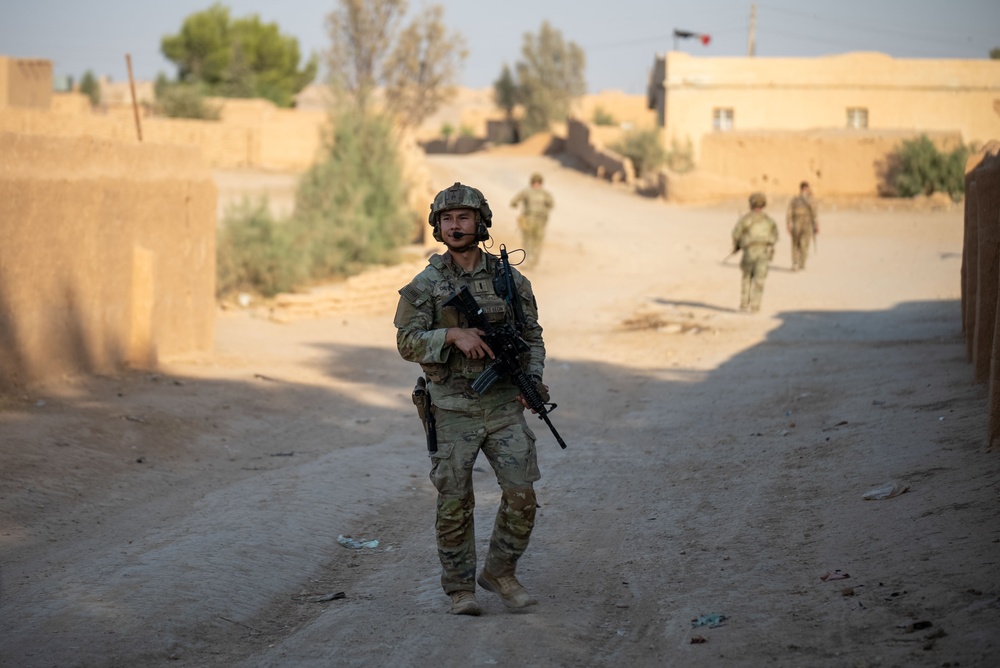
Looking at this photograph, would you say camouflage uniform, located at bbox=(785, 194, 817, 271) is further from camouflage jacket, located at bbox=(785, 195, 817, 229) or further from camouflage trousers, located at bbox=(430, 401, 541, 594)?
camouflage trousers, located at bbox=(430, 401, 541, 594)

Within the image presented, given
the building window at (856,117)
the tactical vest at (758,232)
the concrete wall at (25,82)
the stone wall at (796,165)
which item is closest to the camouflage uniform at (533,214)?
the tactical vest at (758,232)

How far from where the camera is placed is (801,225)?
17.8 metres

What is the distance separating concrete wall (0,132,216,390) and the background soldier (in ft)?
33.3

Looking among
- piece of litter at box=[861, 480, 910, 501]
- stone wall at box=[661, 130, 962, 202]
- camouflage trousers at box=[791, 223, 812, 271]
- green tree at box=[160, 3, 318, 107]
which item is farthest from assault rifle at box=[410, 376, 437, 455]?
green tree at box=[160, 3, 318, 107]

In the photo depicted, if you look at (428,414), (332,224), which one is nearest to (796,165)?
(332,224)

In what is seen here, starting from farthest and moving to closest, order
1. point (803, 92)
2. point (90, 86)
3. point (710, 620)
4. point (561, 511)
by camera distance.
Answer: point (90, 86) < point (803, 92) < point (561, 511) < point (710, 620)

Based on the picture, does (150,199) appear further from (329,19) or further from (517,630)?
(329,19)

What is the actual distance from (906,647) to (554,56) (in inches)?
2356

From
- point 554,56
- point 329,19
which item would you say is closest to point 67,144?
point 329,19

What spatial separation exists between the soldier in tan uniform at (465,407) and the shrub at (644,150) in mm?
30182

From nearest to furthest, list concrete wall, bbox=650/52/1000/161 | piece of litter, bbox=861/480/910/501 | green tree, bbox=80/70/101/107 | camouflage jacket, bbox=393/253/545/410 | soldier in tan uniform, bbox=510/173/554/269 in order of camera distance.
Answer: camouflage jacket, bbox=393/253/545/410 → piece of litter, bbox=861/480/910/501 → soldier in tan uniform, bbox=510/173/554/269 → concrete wall, bbox=650/52/1000/161 → green tree, bbox=80/70/101/107

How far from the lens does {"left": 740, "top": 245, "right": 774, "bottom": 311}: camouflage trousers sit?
13.6m

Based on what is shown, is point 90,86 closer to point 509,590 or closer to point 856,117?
point 856,117

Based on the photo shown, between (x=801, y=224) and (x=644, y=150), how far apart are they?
17.4 metres
